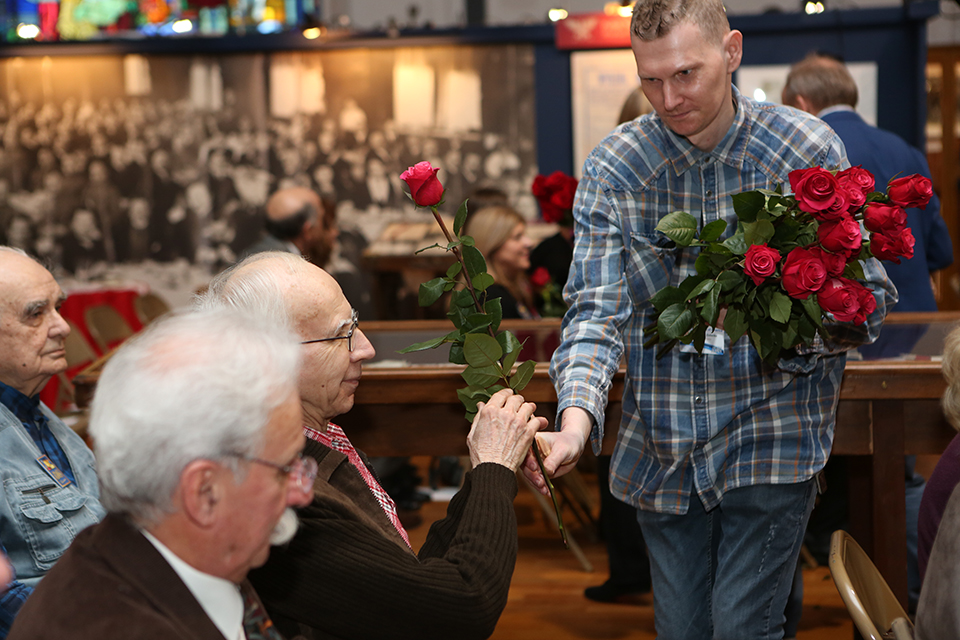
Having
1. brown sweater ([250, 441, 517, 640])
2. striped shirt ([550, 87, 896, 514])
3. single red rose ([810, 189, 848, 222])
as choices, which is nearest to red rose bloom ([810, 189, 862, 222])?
single red rose ([810, 189, 848, 222])

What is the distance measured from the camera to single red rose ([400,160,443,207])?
5.78ft

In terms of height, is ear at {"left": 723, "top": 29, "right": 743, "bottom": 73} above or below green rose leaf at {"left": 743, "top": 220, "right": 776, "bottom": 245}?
above

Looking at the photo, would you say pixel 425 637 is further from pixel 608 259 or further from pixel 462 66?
pixel 462 66

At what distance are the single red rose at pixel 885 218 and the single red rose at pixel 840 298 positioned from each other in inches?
4.7

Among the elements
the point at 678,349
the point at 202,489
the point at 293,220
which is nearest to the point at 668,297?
the point at 678,349

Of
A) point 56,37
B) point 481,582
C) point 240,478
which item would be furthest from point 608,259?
point 56,37

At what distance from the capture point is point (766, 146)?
1.94 m

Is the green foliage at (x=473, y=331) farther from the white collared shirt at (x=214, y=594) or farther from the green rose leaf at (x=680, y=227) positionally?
the white collared shirt at (x=214, y=594)

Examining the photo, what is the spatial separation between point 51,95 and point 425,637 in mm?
7988

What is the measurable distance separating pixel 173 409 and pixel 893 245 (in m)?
1.32

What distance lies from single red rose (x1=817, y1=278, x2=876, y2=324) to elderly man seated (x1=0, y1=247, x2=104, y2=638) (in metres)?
1.61

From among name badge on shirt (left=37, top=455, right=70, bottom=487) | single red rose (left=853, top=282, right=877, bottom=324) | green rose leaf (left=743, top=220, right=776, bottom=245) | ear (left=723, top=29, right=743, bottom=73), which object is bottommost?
name badge on shirt (left=37, top=455, right=70, bottom=487)

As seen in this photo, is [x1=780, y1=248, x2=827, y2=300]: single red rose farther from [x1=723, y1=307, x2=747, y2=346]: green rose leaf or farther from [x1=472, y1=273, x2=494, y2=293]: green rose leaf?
[x1=472, y1=273, x2=494, y2=293]: green rose leaf

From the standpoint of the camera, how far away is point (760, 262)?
1.75 m
